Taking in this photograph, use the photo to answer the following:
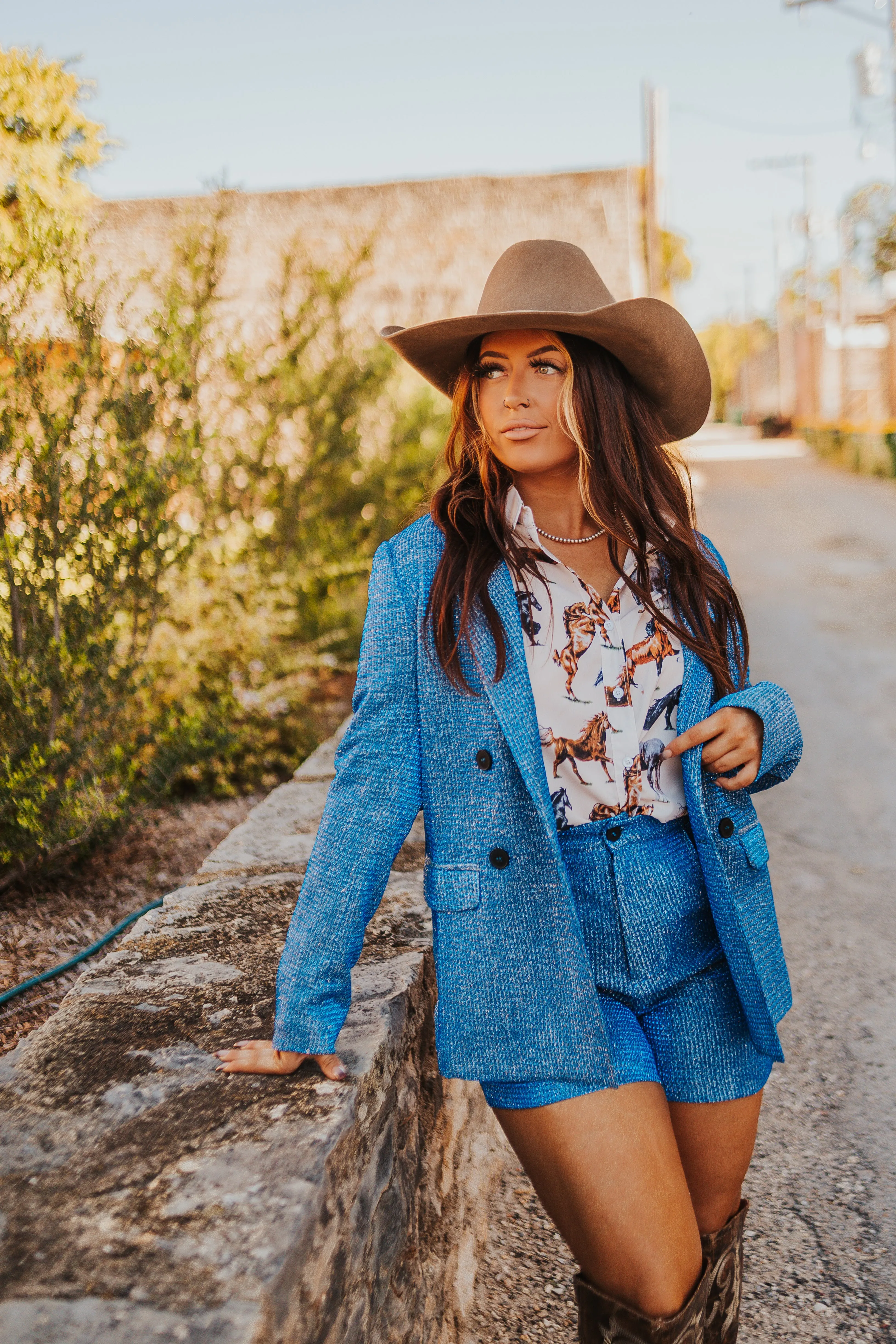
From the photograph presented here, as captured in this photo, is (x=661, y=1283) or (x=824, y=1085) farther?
(x=824, y=1085)

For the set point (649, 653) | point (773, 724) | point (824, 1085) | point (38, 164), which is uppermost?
point (38, 164)

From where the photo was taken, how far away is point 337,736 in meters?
4.50

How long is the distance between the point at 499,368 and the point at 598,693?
63cm

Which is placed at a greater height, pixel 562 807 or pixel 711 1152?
A: pixel 562 807

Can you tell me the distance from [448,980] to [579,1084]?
0.86ft

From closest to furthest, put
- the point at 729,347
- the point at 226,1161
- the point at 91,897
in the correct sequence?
the point at 226,1161, the point at 91,897, the point at 729,347

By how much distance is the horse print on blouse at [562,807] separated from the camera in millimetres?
1776

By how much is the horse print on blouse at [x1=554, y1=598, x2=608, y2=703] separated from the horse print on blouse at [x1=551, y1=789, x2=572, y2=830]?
16cm

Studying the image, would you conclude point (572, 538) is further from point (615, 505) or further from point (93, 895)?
point (93, 895)

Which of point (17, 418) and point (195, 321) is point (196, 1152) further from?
point (195, 321)

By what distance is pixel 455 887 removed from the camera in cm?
173

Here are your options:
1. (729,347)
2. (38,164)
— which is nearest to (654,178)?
(38,164)

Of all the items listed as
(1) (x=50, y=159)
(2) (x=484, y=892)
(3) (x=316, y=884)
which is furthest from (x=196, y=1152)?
(1) (x=50, y=159)

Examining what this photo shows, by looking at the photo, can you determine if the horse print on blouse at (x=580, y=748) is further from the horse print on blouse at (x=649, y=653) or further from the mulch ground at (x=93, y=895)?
the mulch ground at (x=93, y=895)
